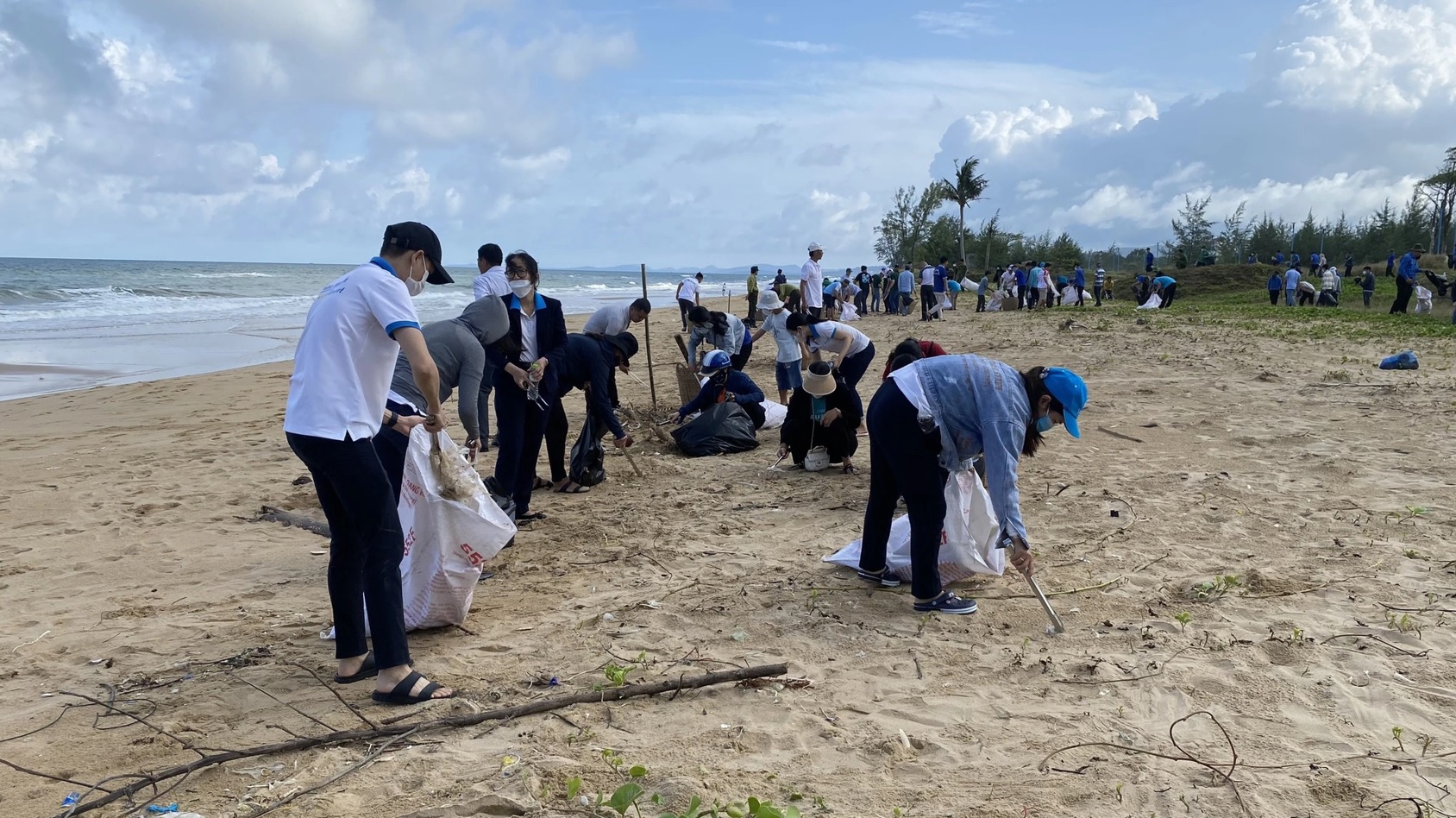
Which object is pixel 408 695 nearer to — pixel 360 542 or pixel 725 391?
pixel 360 542

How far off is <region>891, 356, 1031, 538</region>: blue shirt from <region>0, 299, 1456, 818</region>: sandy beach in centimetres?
67

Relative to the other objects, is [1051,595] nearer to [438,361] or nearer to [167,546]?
[438,361]

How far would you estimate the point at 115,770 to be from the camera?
8.89 ft

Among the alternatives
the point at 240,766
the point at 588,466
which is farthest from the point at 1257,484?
the point at 240,766

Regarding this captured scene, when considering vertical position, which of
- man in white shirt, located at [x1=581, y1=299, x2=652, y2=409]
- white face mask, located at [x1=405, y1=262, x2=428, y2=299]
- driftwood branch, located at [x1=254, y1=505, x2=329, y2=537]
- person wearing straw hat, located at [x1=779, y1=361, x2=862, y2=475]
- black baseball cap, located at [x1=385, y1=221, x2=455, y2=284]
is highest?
black baseball cap, located at [x1=385, y1=221, x2=455, y2=284]

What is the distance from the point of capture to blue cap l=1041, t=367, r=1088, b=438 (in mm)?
3336

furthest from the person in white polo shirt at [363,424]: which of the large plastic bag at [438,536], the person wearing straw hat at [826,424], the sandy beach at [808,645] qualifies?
the person wearing straw hat at [826,424]

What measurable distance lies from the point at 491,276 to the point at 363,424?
9.47ft

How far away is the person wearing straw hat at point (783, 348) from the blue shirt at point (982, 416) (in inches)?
190

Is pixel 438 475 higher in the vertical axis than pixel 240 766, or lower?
higher

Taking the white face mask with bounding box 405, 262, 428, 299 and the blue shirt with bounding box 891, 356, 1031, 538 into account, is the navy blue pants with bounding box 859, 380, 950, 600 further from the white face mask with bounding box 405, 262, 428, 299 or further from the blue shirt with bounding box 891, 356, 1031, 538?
the white face mask with bounding box 405, 262, 428, 299

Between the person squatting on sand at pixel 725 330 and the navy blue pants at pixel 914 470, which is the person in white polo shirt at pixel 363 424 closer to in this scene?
the navy blue pants at pixel 914 470

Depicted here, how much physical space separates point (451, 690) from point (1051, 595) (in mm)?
2596

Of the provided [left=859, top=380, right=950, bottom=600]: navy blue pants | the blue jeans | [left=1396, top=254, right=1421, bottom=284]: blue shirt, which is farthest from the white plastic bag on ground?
[left=1396, top=254, right=1421, bottom=284]: blue shirt
